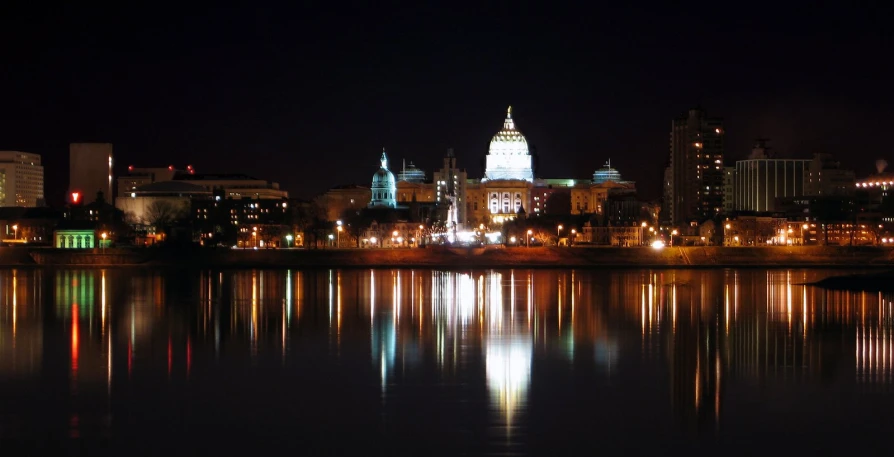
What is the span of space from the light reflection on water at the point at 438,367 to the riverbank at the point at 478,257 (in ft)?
99.5

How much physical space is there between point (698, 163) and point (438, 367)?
103m

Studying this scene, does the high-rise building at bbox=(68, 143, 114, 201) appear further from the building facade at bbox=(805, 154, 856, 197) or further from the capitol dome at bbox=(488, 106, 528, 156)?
the building facade at bbox=(805, 154, 856, 197)

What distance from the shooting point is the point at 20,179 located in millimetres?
162250

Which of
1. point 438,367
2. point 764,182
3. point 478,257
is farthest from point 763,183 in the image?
point 438,367

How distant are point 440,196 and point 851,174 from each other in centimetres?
4999

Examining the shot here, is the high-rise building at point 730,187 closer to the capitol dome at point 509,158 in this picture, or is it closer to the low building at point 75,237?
the capitol dome at point 509,158

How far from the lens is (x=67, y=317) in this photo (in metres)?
37.0

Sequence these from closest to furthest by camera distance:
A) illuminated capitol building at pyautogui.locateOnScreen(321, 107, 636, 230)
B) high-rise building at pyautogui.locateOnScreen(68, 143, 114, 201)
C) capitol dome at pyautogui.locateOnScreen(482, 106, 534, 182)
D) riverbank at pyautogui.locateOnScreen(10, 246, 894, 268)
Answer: riverbank at pyautogui.locateOnScreen(10, 246, 894, 268), high-rise building at pyautogui.locateOnScreen(68, 143, 114, 201), illuminated capitol building at pyautogui.locateOnScreen(321, 107, 636, 230), capitol dome at pyautogui.locateOnScreen(482, 106, 534, 182)

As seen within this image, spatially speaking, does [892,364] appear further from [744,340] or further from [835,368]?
[744,340]

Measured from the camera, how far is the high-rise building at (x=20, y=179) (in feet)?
518

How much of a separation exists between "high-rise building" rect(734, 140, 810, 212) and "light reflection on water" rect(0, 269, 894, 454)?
107 metres

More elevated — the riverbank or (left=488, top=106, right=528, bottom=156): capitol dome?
(left=488, top=106, right=528, bottom=156): capitol dome

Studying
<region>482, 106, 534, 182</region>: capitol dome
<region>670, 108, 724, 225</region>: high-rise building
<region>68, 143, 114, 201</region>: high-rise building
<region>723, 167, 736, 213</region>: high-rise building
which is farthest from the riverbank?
<region>482, 106, 534, 182</region>: capitol dome

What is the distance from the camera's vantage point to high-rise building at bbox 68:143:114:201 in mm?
141375
